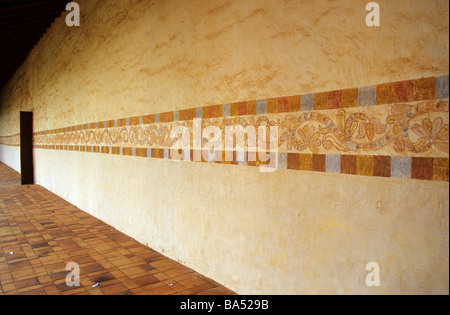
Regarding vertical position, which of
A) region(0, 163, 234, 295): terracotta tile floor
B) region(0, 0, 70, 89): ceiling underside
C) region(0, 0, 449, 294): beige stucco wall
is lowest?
region(0, 163, 234, 295): terracotta tile floor

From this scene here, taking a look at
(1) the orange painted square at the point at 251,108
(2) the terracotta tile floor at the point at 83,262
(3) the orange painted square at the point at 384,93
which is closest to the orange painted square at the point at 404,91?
(3) the orange painted square at the point at 384,93

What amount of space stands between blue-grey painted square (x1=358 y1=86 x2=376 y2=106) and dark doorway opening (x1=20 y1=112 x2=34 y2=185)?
32.7 ft

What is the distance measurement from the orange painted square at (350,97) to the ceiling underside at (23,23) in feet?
17.8

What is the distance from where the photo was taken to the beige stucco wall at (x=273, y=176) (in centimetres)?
146

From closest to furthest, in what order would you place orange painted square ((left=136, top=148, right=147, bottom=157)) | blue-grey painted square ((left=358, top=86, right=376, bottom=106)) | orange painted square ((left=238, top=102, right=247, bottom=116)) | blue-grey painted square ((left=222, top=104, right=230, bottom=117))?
blue-grey painted square ((left=358, top=86, right=376, bottom=106)) < orange painted square ((left=238, top=102, right=247, bottom=116)) < blue-grey painted square ((left=222, top=104, right=230, bottom=117)) < orange painted square ((left=136, top=148, right=147, bottom=157))

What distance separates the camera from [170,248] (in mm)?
3148

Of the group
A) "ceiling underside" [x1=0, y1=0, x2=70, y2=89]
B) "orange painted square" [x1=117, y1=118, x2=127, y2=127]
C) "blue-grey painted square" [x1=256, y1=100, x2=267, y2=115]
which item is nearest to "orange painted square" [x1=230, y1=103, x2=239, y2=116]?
"blue-grey painted square" [x1=256, y1=100, x2=267, y2=115]

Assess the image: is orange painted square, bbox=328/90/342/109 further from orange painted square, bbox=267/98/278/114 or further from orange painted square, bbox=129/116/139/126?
orange painted square, bbox=129/116/139/126

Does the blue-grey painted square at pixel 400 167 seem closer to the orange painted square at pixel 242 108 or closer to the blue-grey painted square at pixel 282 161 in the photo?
the blue-grey painted square at pixel 282 161

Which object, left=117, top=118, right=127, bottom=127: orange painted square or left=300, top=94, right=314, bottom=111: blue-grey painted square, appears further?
left=117, top=118, right=127, bottom=127: orange painted square

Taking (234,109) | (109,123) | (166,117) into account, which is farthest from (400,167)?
(109,123)

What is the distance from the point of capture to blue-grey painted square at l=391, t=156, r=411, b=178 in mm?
1464

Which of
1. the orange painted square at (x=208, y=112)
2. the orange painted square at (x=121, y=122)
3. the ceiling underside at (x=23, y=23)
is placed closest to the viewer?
the orange painted square at (x=208, y=112)
